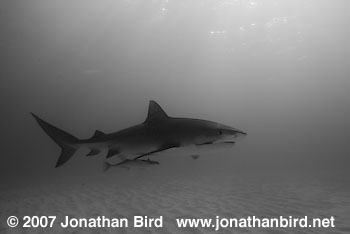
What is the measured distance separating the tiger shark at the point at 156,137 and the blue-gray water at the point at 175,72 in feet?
1.03

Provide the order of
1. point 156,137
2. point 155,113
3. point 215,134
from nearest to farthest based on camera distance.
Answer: point 215,134 < point 156,137 < point 155,113

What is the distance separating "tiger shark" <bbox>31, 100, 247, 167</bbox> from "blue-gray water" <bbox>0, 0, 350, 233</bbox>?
1.03ft

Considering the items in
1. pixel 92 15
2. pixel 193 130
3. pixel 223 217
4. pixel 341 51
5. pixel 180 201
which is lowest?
pixel 223 217

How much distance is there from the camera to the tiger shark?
14.4 feet

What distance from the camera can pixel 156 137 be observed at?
15.9ft

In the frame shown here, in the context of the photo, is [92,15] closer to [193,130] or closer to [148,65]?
[148,65]

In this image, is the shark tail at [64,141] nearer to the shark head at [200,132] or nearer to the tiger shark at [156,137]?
the tiger shark at [156,137]

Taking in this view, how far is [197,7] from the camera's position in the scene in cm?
2512

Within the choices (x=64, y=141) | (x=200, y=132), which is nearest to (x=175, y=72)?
(x=64, y=141)

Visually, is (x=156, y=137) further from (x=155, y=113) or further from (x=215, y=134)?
(x=215, y=134)

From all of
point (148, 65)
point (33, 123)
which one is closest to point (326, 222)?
point (148, 65)

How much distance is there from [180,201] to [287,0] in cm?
2233

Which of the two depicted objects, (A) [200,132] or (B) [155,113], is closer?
(A) [200,132]

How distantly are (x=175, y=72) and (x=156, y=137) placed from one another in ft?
126
